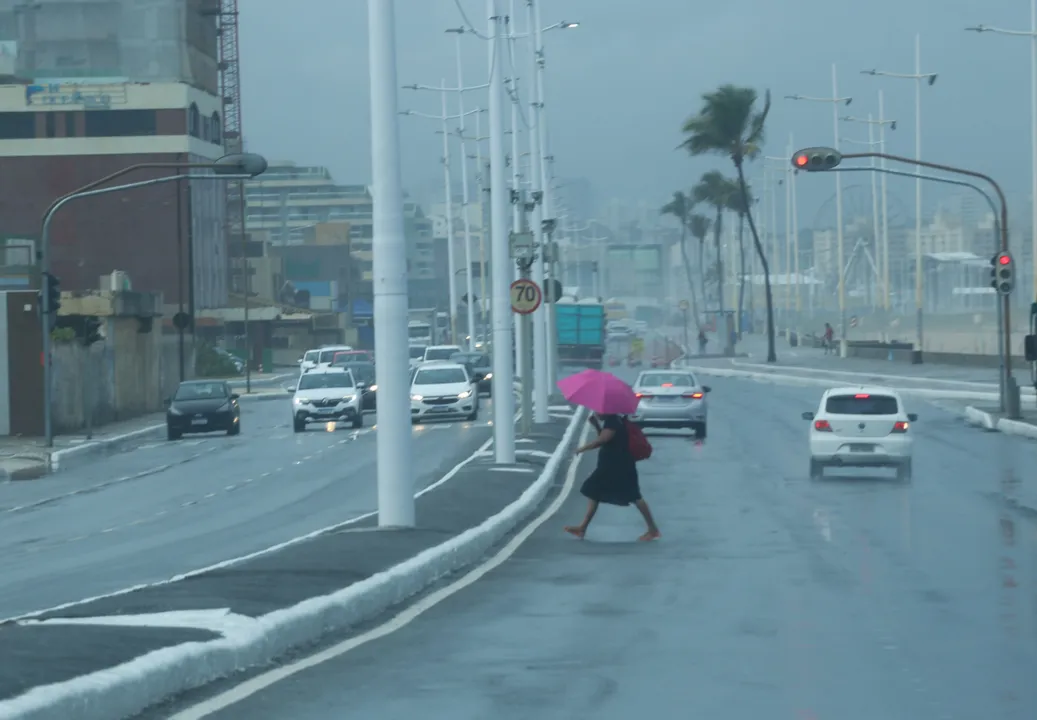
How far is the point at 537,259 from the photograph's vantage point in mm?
44188

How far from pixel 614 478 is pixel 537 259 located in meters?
25.5

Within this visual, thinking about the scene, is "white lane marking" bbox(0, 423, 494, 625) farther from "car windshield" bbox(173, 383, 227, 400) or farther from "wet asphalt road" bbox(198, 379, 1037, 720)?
"car windshield" bbox(173, 383, 227, 400)

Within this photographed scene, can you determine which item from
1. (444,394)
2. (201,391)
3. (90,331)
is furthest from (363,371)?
(90,331)

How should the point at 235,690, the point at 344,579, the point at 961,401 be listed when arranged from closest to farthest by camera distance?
the point at 235,690
the point at 344,579
the point at 961,401

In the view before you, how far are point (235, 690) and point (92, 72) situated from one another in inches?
4049

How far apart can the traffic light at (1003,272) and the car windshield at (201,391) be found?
22.0 m

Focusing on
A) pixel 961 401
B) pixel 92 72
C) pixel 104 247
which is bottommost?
pixel 961 401

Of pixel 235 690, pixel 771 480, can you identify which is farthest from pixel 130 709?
pixel 771 480

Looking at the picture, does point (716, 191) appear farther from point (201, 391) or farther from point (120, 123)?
point (201, 391)

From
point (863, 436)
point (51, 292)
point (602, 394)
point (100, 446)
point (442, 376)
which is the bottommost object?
point (100, 446)

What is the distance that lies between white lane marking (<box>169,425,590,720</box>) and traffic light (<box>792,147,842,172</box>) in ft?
67.1

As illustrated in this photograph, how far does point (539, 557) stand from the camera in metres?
17.1

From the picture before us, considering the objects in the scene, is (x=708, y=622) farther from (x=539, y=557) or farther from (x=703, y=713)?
(x=539, y=557)

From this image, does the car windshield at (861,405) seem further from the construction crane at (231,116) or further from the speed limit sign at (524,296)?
the construction crane at (231,116)
